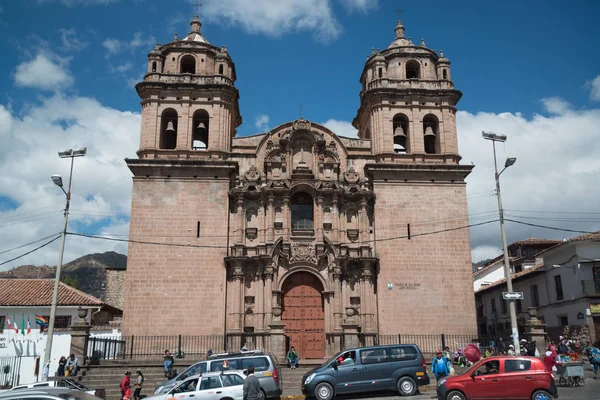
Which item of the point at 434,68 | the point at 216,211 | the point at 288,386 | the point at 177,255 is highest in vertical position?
the point at 434,68

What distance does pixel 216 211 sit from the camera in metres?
26.5

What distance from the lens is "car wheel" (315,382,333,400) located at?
1519cm

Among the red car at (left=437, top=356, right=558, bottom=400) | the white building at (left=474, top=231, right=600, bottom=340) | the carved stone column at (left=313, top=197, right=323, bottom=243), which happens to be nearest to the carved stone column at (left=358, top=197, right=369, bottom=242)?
the carved stone column at (left=313, top=197, right=323, bottom=243)

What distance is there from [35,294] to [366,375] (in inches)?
826

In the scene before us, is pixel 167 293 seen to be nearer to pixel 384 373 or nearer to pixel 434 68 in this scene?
pixel 384 373

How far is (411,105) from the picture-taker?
29.1 metres

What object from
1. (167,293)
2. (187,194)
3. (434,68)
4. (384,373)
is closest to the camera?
(384,373)

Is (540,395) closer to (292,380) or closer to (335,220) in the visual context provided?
(292,380)

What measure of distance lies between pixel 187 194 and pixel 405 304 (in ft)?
39.5

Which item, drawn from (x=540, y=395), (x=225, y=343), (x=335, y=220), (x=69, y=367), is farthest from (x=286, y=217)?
(x=540, y=395)

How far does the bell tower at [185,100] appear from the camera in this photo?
27.7 meters

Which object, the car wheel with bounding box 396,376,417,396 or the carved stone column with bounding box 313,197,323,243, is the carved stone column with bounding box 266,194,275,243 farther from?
the car wheel with bounding box 396,376,417,396

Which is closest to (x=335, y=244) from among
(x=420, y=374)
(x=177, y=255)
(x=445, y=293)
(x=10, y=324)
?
(x=445, y=293)

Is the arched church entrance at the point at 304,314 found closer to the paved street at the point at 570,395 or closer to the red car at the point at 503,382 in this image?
the paved street at the point at 570,395
